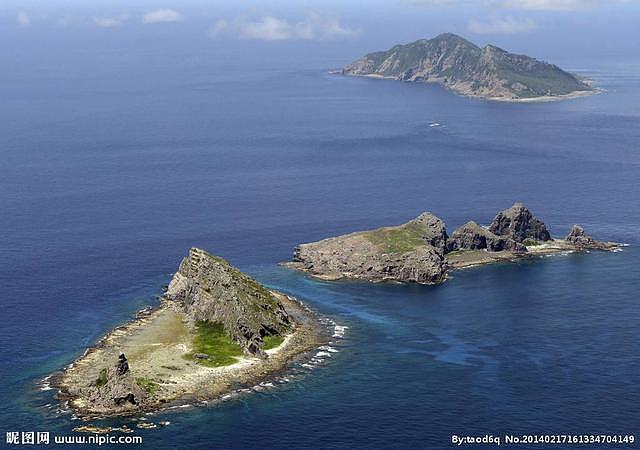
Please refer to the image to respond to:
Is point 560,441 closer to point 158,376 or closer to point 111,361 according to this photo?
point 158,376

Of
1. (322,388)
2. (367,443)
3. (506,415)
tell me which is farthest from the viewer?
(322,388)

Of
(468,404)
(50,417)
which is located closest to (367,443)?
(468,404)

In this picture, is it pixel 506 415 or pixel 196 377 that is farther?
pixel 196 377

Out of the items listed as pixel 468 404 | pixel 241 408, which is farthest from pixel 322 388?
pixel 468 404

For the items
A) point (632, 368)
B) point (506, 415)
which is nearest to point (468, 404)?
point (506, 415)

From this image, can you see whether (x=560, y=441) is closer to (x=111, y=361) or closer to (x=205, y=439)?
(x=205, y=439)

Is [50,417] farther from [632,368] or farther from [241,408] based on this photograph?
[632,368]

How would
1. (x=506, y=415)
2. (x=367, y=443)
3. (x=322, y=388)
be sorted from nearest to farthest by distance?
(x=367, y=443) < (x=506, y=415) < (x=322, y=388)

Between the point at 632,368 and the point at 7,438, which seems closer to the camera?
the point at 7,438
